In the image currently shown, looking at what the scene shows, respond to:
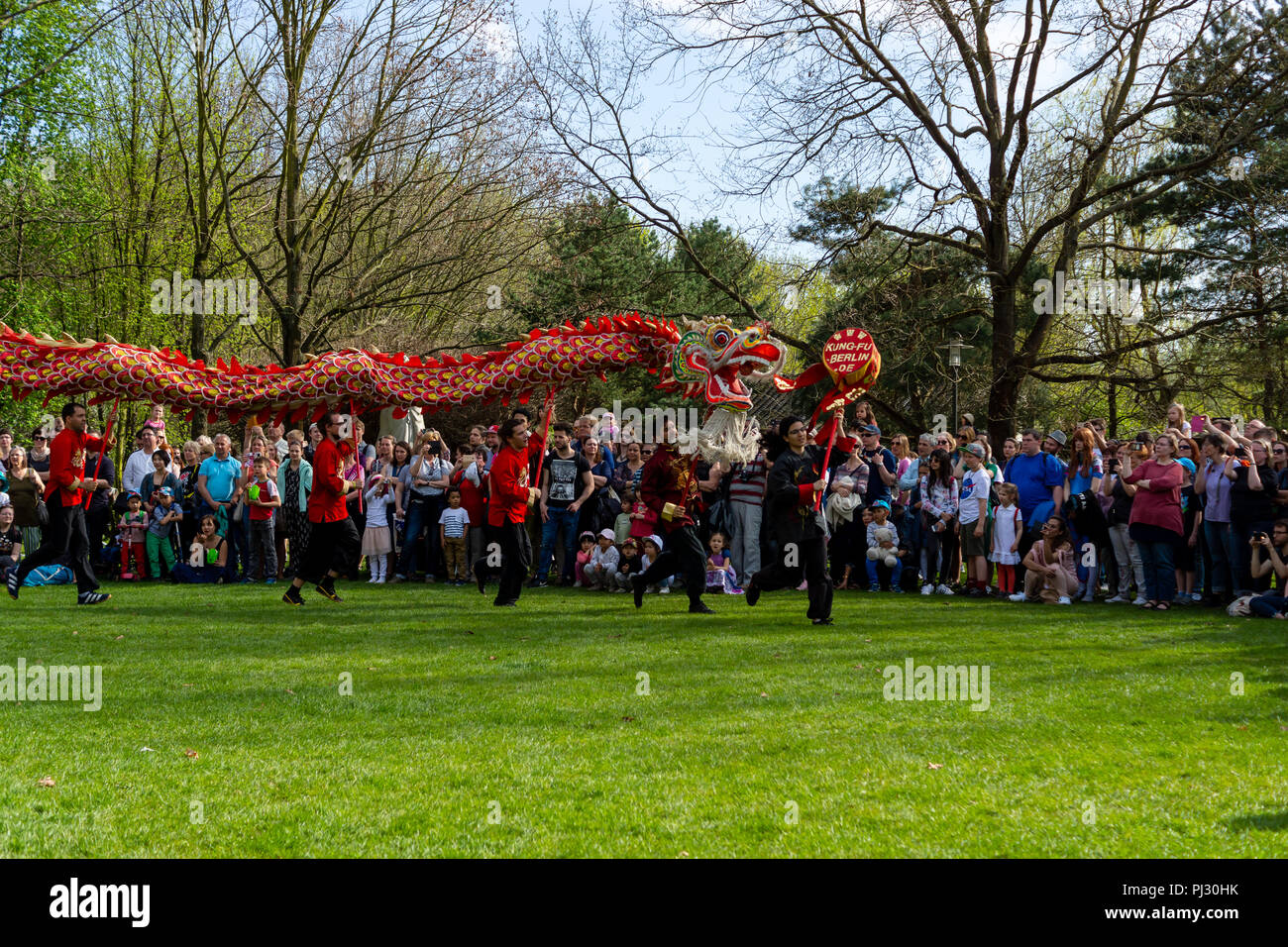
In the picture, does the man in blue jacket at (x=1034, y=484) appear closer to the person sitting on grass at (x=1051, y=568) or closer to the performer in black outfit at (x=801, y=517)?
the person sitting on grass at (x=1051, y=568)

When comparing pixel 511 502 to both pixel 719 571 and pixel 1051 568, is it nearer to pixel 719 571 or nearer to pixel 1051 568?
pixel 719 571

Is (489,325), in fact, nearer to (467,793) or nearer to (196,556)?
(196,556)

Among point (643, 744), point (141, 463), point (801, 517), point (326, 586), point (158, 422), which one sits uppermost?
point (158, 422)

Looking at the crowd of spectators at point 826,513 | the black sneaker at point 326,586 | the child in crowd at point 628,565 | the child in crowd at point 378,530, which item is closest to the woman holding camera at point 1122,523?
the crowd of spectators at point 826,513

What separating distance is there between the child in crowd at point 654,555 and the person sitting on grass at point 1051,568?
432 centimetres

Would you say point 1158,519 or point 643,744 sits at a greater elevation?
point 1158,519

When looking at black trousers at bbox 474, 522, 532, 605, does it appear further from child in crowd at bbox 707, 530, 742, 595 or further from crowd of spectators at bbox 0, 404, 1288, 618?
child in crowd at bbox 707, 530, 742, 595

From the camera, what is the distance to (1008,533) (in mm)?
13117

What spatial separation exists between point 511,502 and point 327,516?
2013mm

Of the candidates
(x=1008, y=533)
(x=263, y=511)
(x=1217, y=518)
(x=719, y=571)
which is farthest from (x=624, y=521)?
(x=1217, y=518)

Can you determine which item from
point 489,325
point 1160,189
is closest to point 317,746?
point 1160,189

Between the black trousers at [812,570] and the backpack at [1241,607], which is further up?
the black trousers at [812,570]

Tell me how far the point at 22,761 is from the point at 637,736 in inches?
123

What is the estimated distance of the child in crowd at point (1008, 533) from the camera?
13102 millimetres
